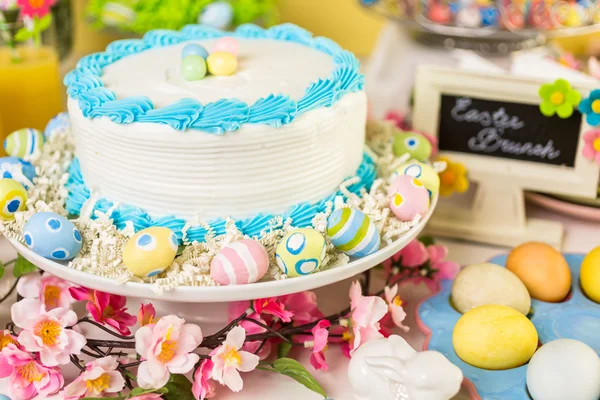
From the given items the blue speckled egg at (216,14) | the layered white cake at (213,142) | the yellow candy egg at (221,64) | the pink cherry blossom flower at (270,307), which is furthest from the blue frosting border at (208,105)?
the blue speckled egg at (216,14)

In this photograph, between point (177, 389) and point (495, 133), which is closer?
point (177, 389)

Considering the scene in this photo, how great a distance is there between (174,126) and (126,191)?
5.7 inches

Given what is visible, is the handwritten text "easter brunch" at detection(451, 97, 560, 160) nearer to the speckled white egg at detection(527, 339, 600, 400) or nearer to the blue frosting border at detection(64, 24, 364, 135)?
the blue frosting border at detection(64, 24, 364, 135)

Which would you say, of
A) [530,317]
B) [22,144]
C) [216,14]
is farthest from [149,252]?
[216,14]

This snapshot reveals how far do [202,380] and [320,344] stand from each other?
0.17m

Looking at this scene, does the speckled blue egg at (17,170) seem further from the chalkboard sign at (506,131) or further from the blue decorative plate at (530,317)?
the chalkboard sign at (506,131)

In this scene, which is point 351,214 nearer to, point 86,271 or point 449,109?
point 86,271

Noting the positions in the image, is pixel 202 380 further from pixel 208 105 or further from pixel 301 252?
pixel 208 105

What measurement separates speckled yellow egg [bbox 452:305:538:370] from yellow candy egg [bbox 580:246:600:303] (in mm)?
195

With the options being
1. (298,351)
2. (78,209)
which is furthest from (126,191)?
(298,351)

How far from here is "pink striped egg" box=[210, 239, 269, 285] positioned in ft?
2.97

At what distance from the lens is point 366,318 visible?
1002mm

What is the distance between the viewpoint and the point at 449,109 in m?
1.39

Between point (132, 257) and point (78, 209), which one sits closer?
point (132, 257)
